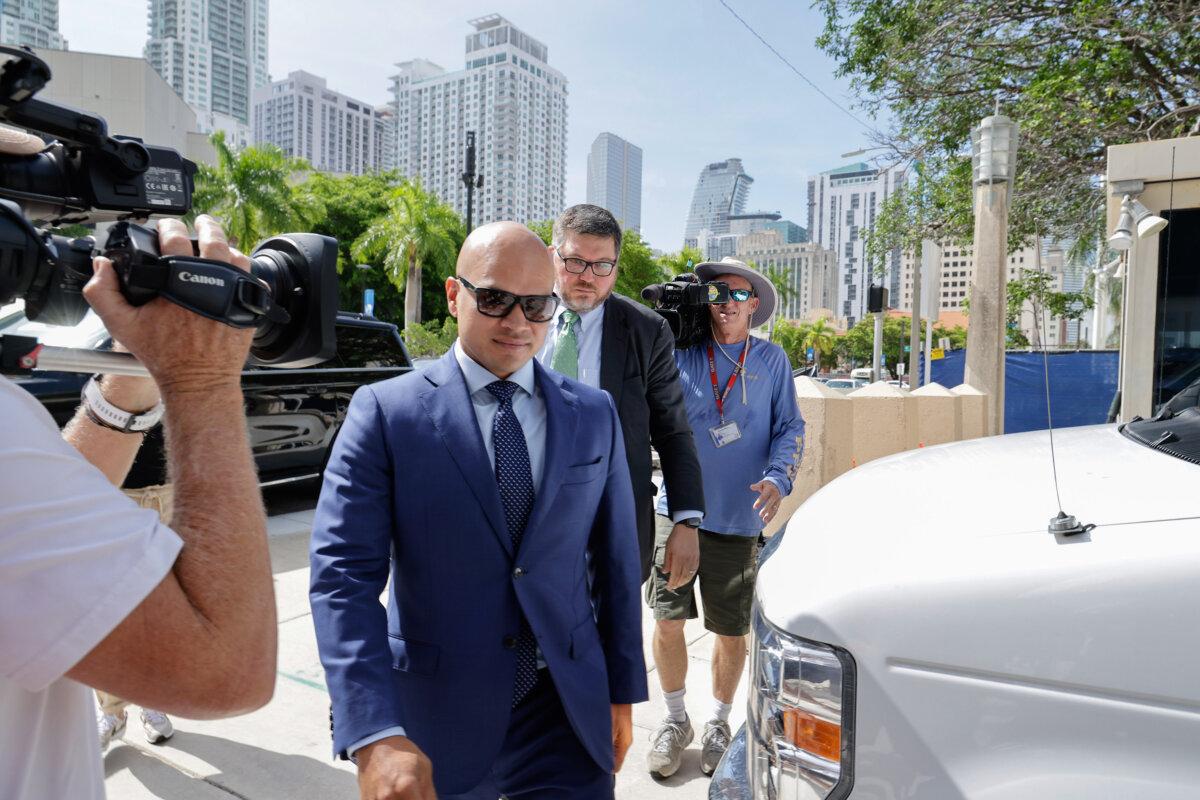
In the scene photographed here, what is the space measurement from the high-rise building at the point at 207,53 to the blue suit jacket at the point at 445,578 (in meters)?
195

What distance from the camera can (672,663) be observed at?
3.52 m

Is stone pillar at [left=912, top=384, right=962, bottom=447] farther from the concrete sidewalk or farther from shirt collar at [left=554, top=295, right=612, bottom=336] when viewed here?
shirt collar at [left=554, top=295, right=612, bottom=336]

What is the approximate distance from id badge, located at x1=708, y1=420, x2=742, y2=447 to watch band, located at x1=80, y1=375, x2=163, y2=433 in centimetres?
270

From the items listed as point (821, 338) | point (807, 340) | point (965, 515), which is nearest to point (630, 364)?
point (965, 515)

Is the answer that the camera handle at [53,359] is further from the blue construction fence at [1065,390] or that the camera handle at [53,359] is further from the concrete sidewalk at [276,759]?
the blue construction fence at [1065,390]

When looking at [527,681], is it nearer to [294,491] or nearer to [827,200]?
[294,491]

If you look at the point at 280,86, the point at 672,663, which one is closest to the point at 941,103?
the point at 672,663

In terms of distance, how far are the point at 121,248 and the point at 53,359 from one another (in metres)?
0.20

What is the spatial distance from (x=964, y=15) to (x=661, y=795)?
12231mm

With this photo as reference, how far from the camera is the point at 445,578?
6.07 feet

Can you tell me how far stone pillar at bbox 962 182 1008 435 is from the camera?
30.2ft

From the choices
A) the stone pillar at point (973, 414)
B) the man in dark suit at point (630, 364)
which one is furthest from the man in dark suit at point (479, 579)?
the stone pillar at point (973, 414)

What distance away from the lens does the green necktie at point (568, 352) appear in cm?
308

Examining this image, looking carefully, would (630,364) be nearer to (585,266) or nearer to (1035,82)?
(585,266)
